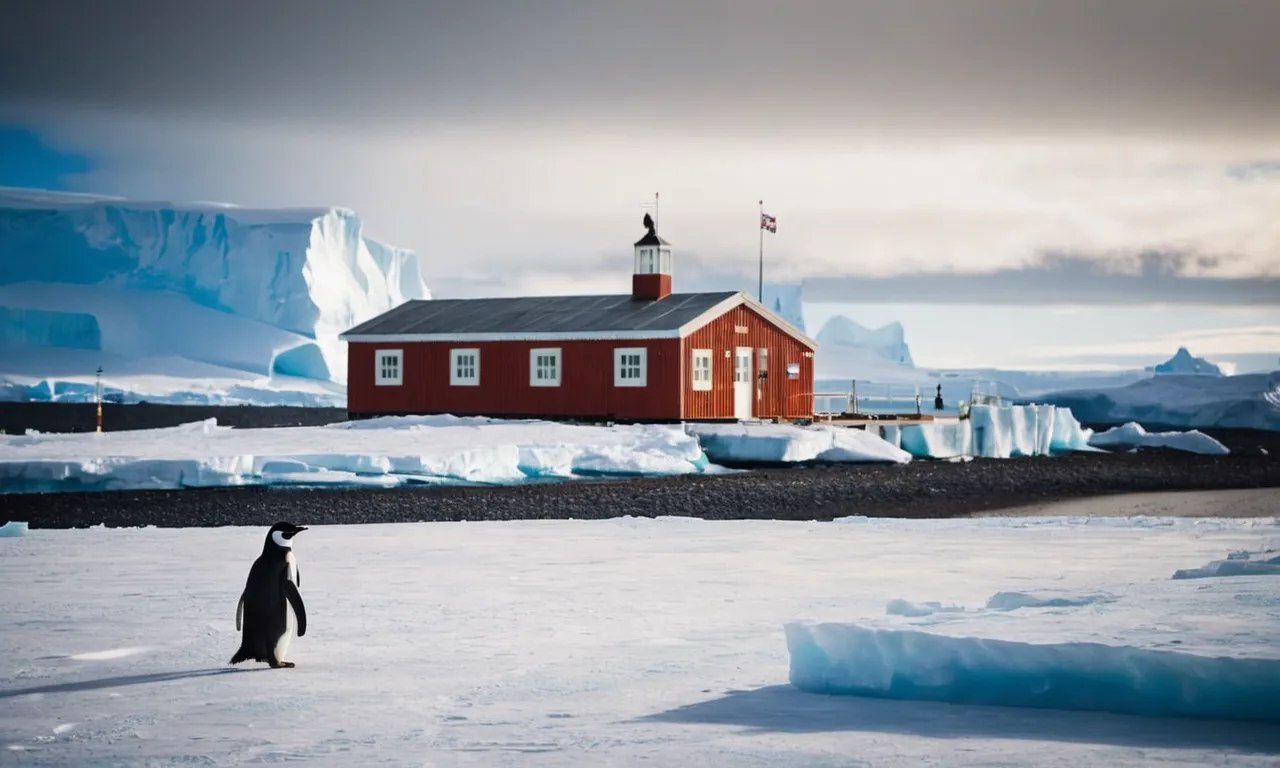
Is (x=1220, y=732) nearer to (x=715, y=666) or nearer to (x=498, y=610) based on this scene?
(x=715, y=666)

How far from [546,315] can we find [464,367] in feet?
8.08

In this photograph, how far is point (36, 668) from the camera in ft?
25.1

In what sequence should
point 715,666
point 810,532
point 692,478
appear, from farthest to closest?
1. point 692,478
2. point 810,532
3. point 715,666

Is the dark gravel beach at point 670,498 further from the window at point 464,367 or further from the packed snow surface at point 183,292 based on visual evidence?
the packed snow surface at point 183,292

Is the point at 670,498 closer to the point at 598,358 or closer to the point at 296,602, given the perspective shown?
the point at 598,358

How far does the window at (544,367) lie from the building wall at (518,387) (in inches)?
4.9

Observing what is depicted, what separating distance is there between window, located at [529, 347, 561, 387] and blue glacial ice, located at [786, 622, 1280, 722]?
93.0 ft

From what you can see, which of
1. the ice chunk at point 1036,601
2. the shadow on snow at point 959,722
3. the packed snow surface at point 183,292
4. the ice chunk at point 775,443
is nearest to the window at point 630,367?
the ice chunk at point 775,443

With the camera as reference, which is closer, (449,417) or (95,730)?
(95,730)

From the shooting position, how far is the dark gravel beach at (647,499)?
71.8 feet

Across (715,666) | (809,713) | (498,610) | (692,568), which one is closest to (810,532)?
(692,568)

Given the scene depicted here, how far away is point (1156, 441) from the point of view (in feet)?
158

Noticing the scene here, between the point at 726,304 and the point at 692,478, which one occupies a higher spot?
the point at 726,304

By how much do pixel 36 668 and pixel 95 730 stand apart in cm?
159
